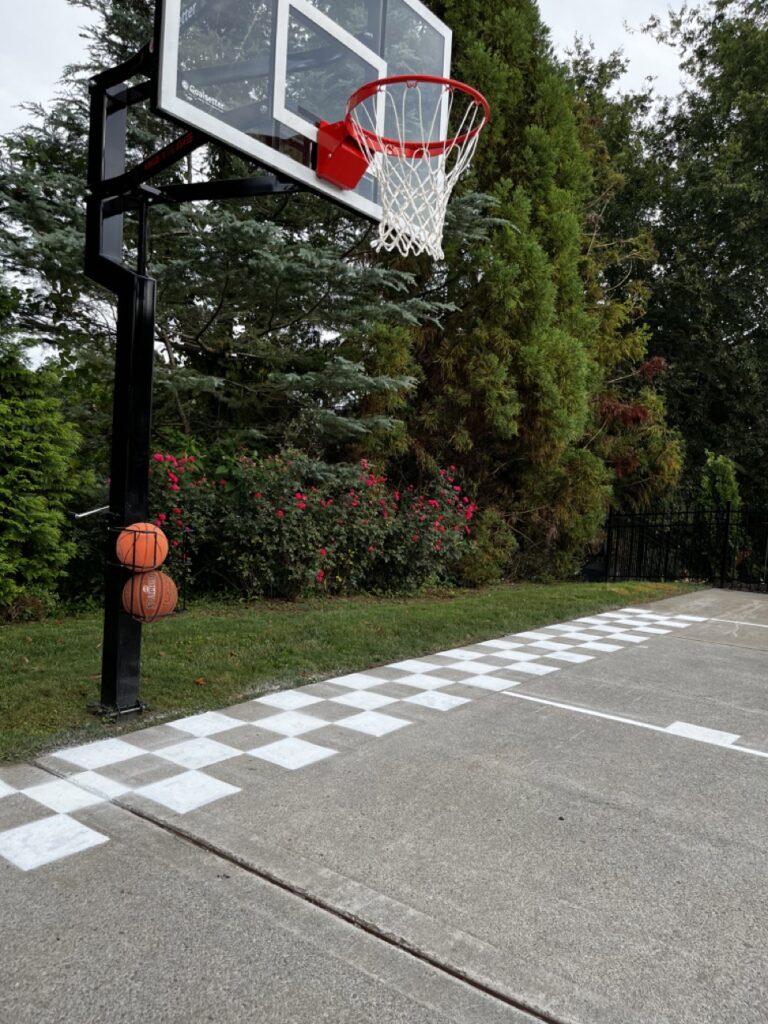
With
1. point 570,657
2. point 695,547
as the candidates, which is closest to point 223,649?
point 570,657

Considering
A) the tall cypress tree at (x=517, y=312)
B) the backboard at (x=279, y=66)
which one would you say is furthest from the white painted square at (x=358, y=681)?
the tall cypress tree at (x=517, y=312)

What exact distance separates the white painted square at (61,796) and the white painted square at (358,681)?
1.92 metres

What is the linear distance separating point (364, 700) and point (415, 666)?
3.27 ft

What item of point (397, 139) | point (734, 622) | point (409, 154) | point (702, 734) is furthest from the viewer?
point (734, 622)

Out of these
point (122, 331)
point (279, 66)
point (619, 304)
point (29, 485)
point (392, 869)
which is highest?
point (619, 304)

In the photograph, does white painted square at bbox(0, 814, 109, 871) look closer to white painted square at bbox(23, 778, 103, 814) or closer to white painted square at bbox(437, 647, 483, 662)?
white painted square at bbox(23, 778, 103, 814)

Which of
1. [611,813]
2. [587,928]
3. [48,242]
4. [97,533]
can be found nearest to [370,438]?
[97,533]

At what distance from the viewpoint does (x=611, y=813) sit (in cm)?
284

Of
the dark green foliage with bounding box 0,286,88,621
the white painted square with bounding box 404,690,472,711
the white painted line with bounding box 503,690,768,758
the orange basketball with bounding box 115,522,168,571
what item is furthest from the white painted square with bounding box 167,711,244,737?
the dark green foliage with bounding box 0,286,88,621

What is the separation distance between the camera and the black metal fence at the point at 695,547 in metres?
12.5

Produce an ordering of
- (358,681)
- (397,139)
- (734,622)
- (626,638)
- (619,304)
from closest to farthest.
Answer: (358,681) → (397,139) → (626,638) → (734,622) → (619,304)

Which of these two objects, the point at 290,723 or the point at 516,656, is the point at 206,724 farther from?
the point at 516,656

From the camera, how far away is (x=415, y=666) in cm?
512

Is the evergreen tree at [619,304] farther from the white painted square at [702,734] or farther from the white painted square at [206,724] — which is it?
the white painted square at [206,724]
